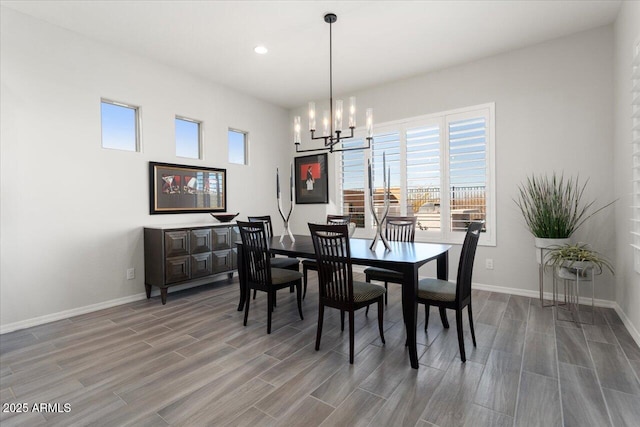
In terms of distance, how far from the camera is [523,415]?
5.44ft

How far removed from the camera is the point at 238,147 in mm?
5195

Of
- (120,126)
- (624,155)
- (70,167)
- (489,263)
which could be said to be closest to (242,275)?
(70,167)

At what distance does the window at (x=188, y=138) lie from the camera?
4336mm

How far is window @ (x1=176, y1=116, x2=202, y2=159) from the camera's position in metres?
4.34

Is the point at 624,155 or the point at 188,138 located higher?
the point at 188,138

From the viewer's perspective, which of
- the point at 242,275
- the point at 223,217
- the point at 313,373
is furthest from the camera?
the point at 223,217

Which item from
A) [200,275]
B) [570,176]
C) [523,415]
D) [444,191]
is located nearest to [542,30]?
[570,176]

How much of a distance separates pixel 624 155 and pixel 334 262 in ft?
9.44

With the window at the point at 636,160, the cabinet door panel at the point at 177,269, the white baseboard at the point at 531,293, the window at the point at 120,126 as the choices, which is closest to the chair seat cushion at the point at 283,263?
the cabinet door panel at the point at 177,269

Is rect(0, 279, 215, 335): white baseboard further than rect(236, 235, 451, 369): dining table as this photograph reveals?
Yes

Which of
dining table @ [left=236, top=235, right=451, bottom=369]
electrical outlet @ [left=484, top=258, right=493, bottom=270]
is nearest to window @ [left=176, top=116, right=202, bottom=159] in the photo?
dining table @ [left=236, top=235, right=451, bottom=369]

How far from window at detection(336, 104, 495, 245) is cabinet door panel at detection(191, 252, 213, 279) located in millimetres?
2464

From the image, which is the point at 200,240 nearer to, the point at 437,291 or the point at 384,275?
the point at 384,275

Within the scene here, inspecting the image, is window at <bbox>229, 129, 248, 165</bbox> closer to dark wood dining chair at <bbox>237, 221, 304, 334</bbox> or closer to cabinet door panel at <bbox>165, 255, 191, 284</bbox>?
cabinet door panel at <bbox>165, 255, 191, 284</bbox>
